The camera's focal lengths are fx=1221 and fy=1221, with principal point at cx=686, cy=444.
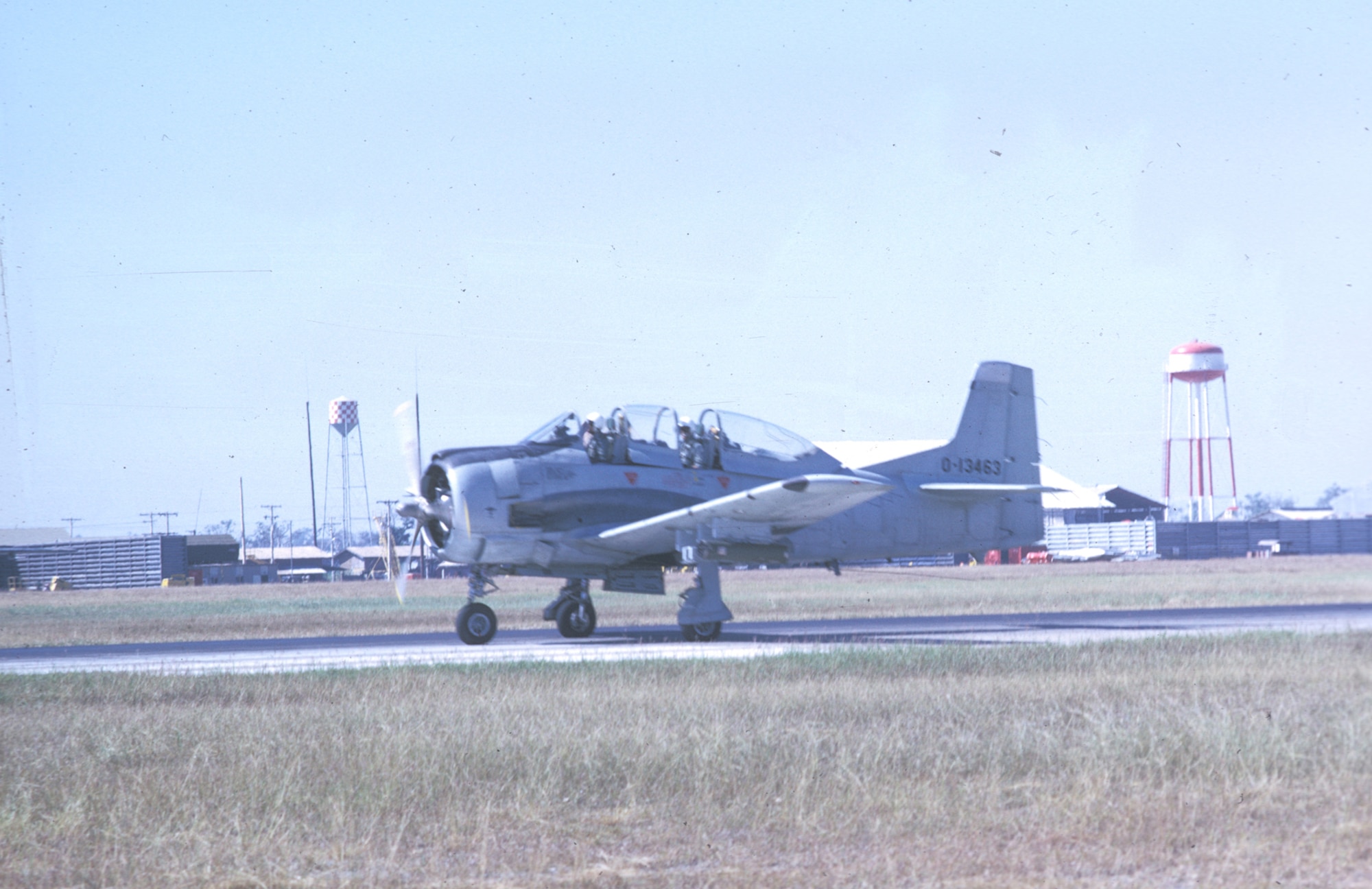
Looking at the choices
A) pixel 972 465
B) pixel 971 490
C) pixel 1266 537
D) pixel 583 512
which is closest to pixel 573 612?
pixel 583 512

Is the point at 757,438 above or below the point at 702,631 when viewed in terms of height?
above

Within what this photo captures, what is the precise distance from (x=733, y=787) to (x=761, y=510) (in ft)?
37.6

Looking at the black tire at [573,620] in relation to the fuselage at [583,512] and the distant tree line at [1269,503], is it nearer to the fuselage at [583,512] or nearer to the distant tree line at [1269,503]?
the fuselage at [583,512]

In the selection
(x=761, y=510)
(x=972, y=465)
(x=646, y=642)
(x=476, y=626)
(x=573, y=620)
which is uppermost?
(x=972, y=465)

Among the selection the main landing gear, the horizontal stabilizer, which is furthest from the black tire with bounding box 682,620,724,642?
the horizontal stabilizer

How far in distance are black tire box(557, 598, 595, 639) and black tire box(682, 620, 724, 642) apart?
77.6 inches

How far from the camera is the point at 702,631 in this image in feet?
63.7

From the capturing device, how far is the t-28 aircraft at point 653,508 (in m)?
18.8

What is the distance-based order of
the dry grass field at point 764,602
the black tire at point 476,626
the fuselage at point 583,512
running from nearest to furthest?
the fuselage at point 583,512 < the black tire at point 476,626 < the dry grass field at point 764,602

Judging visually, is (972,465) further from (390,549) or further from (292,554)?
(292,554)

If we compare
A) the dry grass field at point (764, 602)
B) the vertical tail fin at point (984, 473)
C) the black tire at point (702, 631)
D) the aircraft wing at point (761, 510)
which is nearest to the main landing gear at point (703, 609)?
the black tire at point (702, 631)

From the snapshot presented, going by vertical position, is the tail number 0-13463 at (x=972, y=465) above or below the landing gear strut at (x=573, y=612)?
above

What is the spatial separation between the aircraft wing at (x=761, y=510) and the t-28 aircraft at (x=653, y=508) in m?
0.03

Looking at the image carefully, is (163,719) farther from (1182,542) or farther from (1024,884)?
(1182,542)
